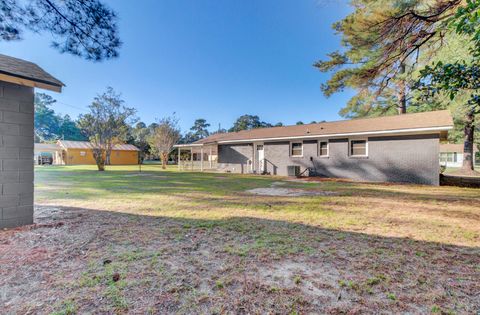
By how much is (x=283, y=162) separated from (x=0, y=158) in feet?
46.2

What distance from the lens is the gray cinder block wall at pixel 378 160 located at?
10.8 metres

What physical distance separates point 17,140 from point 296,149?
13906mm

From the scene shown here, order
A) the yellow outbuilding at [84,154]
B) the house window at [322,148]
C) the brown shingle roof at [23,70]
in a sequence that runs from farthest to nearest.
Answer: the yellow outbuilding at [84,154] < the house window at [322,148] < the brown shingle roof at [23,70]

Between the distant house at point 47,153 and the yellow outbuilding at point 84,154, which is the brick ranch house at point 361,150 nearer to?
the yellow outbuilding at point 84,154

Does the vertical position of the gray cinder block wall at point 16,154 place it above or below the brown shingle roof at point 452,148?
below

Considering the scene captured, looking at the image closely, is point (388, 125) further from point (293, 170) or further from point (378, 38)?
point (378, 38)

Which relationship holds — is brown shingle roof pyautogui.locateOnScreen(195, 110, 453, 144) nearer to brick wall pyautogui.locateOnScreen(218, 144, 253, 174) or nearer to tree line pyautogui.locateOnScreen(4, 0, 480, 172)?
tree line pyautogui.locateOnScreen(4, 0, 480, 172)

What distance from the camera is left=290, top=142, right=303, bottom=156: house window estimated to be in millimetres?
15172

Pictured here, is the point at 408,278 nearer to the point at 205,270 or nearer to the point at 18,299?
the point at 205,270

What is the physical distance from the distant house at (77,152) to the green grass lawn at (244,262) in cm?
3110

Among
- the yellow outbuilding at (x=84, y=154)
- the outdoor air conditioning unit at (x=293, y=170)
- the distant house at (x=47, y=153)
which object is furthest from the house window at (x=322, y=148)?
the distant house at (x=47, y=153)

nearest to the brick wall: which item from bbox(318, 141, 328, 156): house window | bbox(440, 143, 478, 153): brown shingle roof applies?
bbox(318, 141, 328, 156): house window

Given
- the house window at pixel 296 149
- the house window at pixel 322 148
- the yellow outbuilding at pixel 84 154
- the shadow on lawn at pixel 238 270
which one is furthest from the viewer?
the yellow outbuilding at pixel 84 154

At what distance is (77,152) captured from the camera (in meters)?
31.2
